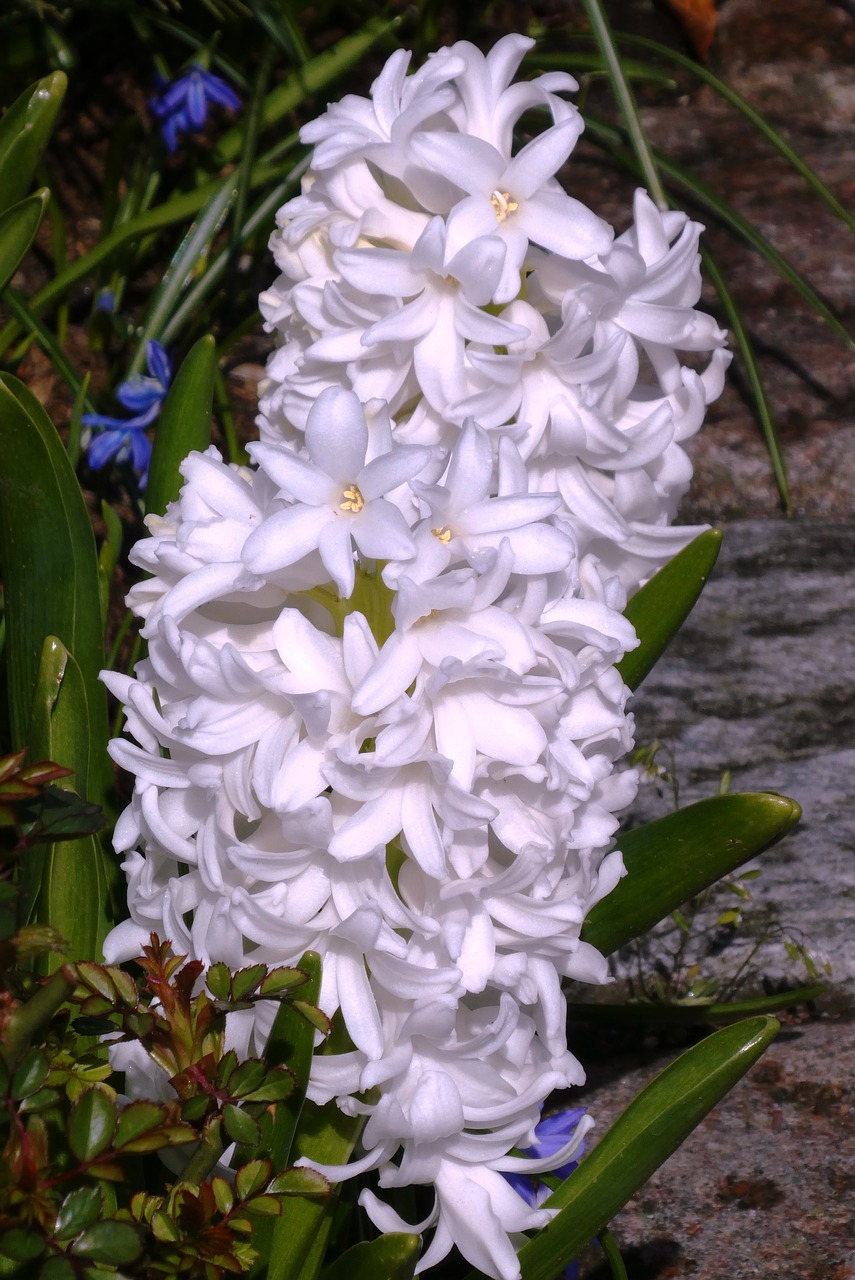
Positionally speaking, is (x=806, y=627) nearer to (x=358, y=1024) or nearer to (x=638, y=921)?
(x=638, y=921)

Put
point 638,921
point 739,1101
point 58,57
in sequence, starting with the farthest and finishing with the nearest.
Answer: point 58,57 < point 739,1101 < point 638,921

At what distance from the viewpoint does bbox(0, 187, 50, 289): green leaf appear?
122 centimetres

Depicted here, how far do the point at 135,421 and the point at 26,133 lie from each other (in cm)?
46

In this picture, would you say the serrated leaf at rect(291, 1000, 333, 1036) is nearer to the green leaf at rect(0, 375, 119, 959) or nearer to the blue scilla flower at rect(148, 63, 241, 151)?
the green leaf at rect(0, 375, 119, 959)

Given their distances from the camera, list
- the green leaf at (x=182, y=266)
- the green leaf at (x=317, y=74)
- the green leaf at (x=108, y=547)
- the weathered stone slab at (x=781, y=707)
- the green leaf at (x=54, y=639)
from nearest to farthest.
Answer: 1. the green leaf at (x=54, y=639)
2. the green leaf at (x=108, y=547)
3. the weathered stone slab at (x=781, y=707)
4. the green leaf at (x=182, y=266)
5. the green leaf at (x=317, y=74)

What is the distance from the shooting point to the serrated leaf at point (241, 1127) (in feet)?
2.23

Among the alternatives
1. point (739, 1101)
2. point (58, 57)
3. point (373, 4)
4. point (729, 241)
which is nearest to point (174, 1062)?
point (739, 1101)

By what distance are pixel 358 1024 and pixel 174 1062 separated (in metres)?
0.13

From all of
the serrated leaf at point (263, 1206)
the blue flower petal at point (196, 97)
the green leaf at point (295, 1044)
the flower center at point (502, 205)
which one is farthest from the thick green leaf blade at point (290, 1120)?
the blue flower petal at point (196, 97)

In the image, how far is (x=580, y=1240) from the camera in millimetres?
928

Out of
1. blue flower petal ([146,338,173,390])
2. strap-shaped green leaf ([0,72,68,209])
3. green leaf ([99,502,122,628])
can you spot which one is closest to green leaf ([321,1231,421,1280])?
green leaf ([99,502,122,628])

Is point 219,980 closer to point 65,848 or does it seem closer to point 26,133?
point 65,848

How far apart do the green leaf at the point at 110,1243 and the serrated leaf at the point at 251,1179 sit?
10 centimetres

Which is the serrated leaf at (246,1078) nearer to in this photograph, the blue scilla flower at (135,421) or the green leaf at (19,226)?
the green leaf at (19,226)
